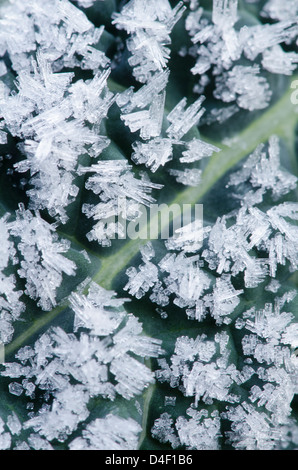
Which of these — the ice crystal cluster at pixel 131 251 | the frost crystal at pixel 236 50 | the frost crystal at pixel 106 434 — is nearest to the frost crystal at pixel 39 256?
the ice crystal cluster at pixel 131 251

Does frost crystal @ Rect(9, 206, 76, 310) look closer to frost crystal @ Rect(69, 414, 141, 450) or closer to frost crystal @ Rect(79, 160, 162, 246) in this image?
frost crystal @ Rect(79, 160, 162, 246)

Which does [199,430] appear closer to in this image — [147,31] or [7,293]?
[7,293]

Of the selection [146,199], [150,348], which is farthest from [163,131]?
[150,348]

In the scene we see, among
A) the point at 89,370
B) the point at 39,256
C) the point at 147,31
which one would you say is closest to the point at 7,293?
the point at 39,256

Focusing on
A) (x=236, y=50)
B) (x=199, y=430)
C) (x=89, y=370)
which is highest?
(x=236, y=50)

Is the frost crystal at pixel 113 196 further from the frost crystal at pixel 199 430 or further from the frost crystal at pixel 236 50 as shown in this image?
the frost crystal at pixel 199 430

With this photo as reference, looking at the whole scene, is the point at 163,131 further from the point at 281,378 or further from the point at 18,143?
the point at 281,378

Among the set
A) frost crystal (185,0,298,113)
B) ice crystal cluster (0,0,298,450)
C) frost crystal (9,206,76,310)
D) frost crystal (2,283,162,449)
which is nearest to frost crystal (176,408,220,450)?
ice crystal cluster (0,0,298,450)

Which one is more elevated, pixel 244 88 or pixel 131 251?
pixel 244 88

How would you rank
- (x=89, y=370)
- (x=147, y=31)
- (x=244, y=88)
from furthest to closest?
(x=244, y=88) → (x=147, y=31) → (x=89, y=370)
